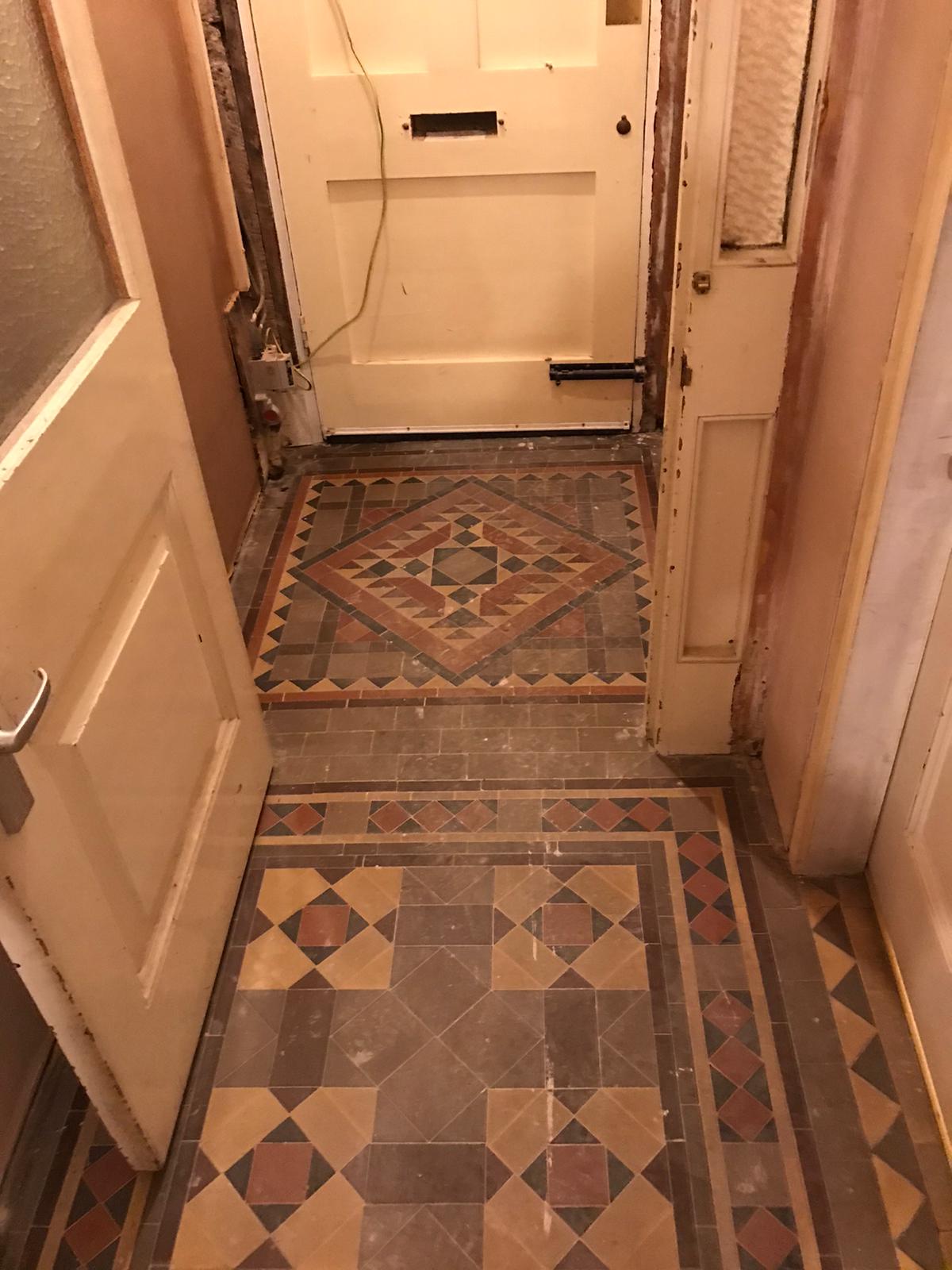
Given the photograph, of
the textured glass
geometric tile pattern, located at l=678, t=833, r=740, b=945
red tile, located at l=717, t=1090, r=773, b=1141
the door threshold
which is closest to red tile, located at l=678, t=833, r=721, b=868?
geometric tile pattern, located at l=678, t=833, r=740, b=945

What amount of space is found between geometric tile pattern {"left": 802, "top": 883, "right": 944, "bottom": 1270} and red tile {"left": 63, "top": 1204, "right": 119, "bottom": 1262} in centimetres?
106

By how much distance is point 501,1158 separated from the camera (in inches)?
55.0

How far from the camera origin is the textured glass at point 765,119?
1296 millimetres

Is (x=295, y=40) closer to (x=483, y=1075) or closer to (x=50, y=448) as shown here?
(x=50, y=448)

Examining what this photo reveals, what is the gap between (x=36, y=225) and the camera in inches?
45.0

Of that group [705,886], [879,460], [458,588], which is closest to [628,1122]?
[705,886]

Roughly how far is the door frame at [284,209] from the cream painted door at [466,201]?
0.05 ft

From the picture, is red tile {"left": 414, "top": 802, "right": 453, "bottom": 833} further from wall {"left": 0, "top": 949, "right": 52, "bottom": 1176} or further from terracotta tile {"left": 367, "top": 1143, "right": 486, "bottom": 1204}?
wall {"left": 0, "top": 949, "right": 52, "bottom": 1176}

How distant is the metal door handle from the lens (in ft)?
3.07

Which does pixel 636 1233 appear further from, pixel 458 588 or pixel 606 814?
pixel 458 588

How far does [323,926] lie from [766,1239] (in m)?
0.83

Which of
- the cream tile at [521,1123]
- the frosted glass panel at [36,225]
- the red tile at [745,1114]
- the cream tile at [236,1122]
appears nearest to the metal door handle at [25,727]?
the frosted glass panel at [36,225]

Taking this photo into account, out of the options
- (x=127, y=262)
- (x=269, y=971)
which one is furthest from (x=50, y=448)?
(x=269, y=971)

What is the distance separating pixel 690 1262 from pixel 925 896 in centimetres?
61
